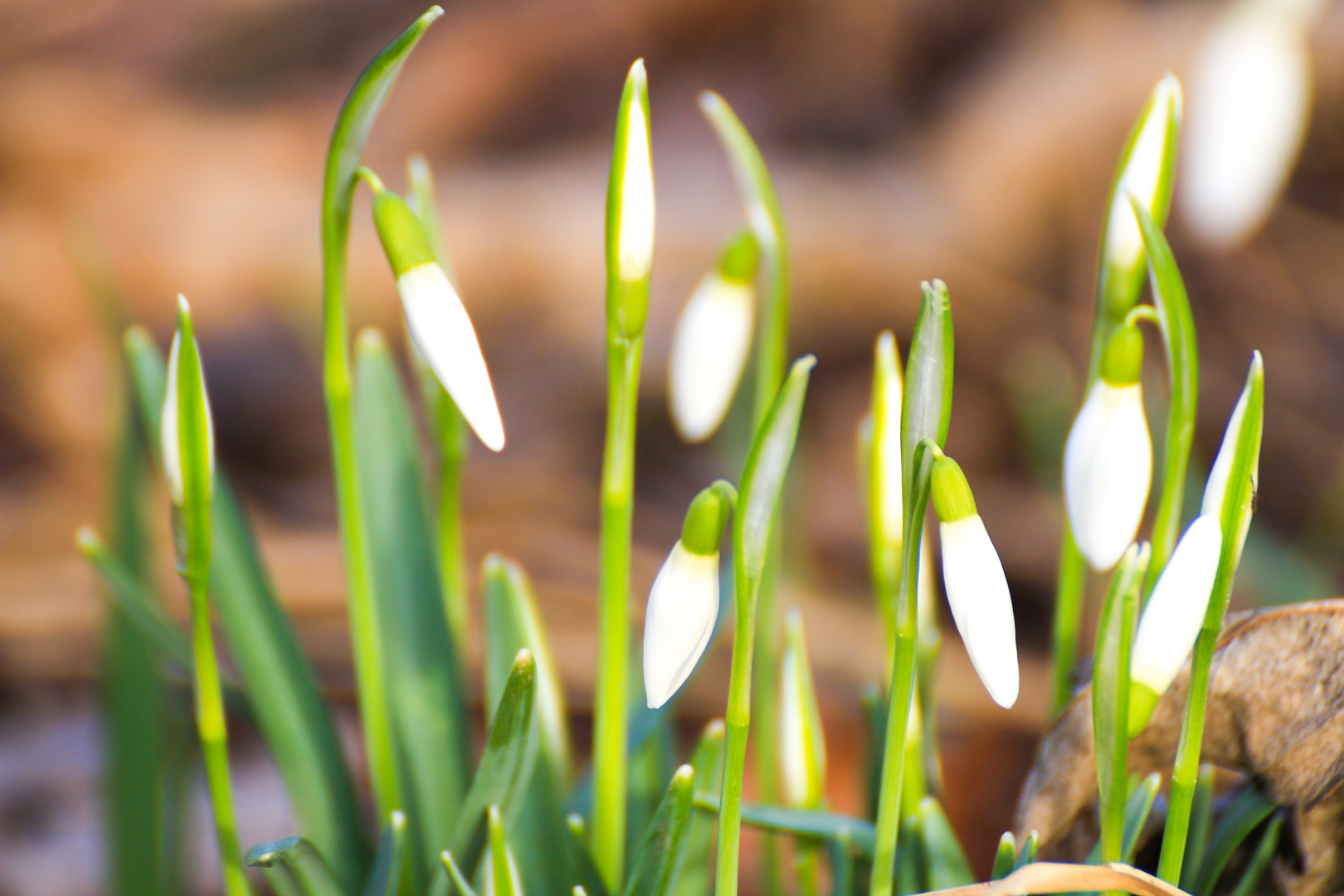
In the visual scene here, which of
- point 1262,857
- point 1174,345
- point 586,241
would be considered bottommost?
point 1262,857

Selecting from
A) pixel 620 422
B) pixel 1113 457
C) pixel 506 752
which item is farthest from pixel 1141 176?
pixel 506 752

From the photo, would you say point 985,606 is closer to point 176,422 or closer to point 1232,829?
point 1232,829

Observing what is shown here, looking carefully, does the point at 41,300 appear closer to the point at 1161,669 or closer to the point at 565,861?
the point at 565,861

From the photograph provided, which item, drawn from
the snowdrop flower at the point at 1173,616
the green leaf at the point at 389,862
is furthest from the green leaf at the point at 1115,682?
the green leaf at the point at 389,862

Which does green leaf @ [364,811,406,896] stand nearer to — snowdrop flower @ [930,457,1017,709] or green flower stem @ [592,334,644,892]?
green flower stem @ [592,334,644,892]

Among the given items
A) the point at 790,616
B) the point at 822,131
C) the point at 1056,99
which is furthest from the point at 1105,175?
the point at 790,616

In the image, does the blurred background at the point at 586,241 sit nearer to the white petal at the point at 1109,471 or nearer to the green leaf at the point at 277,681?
the green leaf at the point at 277,681
